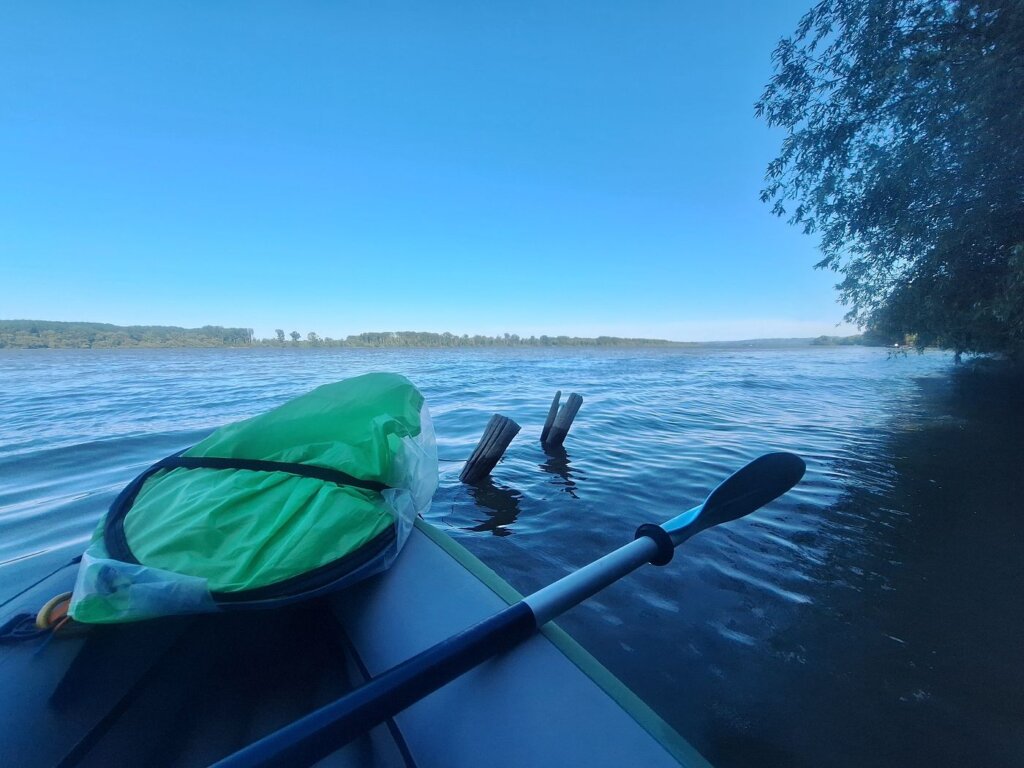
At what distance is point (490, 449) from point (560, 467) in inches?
55.1

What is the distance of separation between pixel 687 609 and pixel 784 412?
1070 centimetres

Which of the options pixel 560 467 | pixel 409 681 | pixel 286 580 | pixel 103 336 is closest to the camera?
pixel 409 681

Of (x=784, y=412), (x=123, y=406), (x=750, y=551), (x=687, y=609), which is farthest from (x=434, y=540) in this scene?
(x=123, y=406)

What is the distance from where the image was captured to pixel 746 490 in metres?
2.85

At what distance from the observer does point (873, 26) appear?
709cm

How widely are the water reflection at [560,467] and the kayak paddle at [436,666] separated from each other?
118 inches

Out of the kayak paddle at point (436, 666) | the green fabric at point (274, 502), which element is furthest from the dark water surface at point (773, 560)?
the green fabric at point (274, 502)

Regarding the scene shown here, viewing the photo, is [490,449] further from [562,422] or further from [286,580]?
[286,580]

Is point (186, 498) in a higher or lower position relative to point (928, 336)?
lower

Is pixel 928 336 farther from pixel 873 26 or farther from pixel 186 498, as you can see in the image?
pixel 186 498

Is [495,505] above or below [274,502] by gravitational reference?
below

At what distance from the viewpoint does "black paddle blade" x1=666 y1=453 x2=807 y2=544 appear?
257cm

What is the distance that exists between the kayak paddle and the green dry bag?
71 centimetres

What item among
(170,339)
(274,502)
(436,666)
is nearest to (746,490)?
(436,666)
